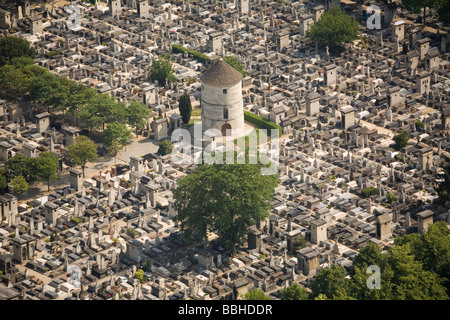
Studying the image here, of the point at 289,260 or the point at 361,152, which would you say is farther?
the point at 361,152

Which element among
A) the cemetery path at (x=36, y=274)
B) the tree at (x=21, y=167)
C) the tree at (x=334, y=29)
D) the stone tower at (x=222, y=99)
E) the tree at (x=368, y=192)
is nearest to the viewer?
the cemetery path at (x=36, y=274)

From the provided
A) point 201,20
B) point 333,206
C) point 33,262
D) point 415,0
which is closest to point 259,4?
point 201,20

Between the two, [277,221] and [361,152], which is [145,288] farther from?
[361,152]

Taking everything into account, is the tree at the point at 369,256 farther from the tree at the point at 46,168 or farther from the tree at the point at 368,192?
the tree at the point at 46,168

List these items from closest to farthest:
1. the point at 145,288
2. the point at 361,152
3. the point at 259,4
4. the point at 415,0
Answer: the point at 145,288
the point at 361,152
the point at 415,0
the point at 259,4

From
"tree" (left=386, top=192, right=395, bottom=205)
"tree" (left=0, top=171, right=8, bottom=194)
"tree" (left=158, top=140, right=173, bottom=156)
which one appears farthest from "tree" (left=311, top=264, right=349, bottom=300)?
"tree" (left=0, top=171, right=8, bottom=194)

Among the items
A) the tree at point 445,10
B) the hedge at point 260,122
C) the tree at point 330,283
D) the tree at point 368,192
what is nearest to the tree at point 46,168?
the hedge at point 260,122
